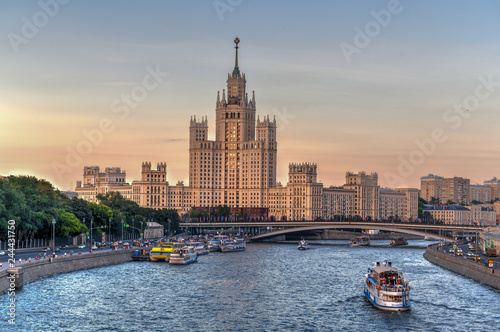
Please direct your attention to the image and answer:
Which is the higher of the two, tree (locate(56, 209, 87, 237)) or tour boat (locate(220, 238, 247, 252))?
tree (locate(56, 209, 87, 237))

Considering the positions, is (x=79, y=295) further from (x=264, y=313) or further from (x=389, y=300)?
(x=389, y=300)

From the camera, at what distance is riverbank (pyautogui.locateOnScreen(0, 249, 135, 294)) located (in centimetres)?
9300

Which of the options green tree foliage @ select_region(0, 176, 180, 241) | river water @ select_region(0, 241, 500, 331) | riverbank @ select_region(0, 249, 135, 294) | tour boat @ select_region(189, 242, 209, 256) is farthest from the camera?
tour boat @ select_region(189, 242, 209, 256)

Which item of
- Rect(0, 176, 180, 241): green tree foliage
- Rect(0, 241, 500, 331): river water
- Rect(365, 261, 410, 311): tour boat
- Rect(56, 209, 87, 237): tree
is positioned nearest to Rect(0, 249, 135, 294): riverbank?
Rect(0, 241, 500, 331): river water

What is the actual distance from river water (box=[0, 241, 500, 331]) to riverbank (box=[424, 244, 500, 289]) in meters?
1.63

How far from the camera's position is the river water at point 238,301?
262ft

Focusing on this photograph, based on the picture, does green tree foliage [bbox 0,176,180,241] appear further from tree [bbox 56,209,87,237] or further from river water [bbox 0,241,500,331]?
river water [bbox 0,241,500,331]

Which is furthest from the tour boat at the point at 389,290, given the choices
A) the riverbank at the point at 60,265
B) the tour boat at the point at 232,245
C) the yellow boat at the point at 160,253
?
the tour boat at the point at 232,245

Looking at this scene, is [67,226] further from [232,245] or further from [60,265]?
[232,245]

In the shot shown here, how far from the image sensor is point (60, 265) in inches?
4572

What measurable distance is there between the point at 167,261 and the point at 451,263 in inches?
2037

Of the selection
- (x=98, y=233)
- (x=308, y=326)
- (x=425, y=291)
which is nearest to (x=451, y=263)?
(x=425, y=291)

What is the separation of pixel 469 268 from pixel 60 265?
2447 inches

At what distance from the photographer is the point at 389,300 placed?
89.3m
